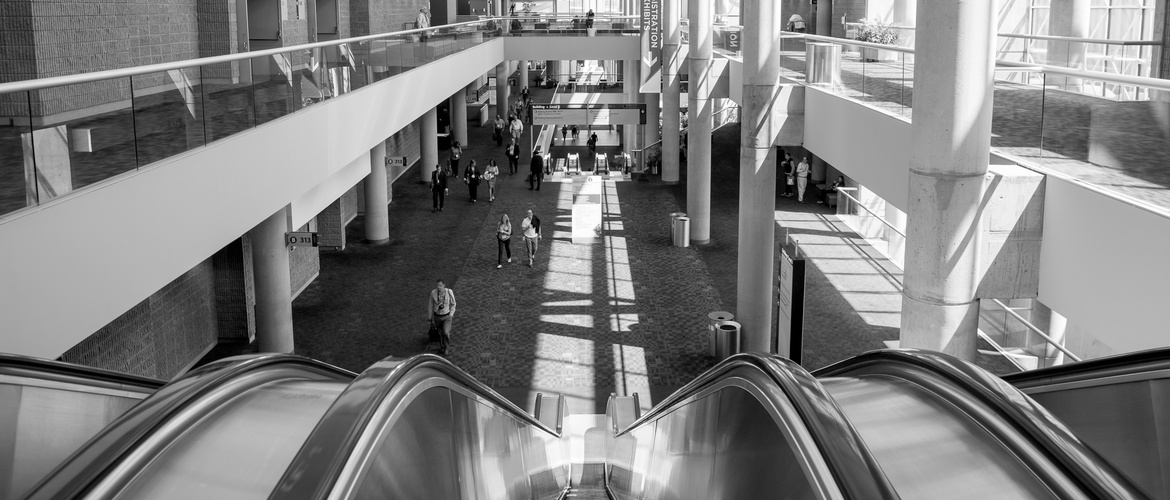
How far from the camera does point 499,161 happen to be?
37.8 metres

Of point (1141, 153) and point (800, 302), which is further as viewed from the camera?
point (800, 302)

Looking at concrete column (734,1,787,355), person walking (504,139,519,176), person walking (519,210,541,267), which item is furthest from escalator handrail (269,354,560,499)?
person walking (504,139,519,176)

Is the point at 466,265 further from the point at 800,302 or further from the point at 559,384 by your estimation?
the point at 800,302

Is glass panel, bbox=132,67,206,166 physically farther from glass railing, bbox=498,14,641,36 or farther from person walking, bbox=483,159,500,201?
glass railing, bbox=498,14,641,36

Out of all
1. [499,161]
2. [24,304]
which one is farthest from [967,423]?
[499,161]

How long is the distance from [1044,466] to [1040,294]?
5.18m

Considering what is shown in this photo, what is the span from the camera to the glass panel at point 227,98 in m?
10.0

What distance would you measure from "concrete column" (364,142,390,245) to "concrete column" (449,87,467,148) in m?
15.0

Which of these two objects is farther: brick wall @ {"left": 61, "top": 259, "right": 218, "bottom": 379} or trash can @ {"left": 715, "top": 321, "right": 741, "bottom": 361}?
trash can @ {"left": 715, "top": 321, "right": 741, "bottom": 361}

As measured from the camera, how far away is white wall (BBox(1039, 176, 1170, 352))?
614 centimetres

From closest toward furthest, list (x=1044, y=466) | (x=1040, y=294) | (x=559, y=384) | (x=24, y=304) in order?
(x=1044, y=466), (x=24, y=304), (x=1040, y=294), (x=559, y=384)

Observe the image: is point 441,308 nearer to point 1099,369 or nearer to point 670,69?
point 1099,369

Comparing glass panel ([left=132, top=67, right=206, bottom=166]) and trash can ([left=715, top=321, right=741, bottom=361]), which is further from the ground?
glass panel ([left=132, top=67, right=206, bottom=166])

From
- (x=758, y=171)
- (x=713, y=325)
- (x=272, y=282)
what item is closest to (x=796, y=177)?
(x=758, y=171)
